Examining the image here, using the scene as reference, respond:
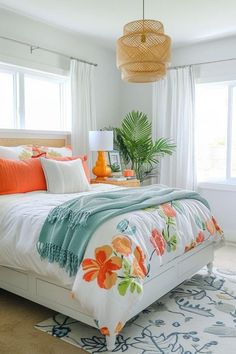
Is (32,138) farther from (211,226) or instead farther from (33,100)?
(211,226)

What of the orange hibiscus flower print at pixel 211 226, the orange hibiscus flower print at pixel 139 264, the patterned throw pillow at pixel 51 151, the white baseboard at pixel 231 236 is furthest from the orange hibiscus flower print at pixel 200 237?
the white baseboard at pixel 231 236

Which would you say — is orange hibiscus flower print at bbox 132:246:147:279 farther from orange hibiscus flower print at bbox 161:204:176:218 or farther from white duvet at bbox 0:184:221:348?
orange hibiscus flower print at bbox 161:204:176:218

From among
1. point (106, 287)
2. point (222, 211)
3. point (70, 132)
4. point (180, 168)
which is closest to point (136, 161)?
point (180, 168)

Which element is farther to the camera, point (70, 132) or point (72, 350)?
point (70, 132)

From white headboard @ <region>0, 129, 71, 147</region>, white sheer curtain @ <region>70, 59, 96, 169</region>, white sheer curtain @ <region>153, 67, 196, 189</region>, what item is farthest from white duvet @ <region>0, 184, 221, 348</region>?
white sheer curtain @ <region>153, 67, 196, 189</region>

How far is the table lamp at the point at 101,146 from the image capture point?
4105 mm

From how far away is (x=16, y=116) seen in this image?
12.8ft

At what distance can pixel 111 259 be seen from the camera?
193 centimetres

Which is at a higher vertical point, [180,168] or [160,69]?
[160,69]

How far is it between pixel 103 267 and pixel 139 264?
0.78 ft

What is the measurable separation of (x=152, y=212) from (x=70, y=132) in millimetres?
2231

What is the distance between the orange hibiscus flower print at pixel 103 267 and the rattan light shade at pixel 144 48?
148 centimetres

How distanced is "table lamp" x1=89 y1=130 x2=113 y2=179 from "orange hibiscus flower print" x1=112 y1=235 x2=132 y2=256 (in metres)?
2.20

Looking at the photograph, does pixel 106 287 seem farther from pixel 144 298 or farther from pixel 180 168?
pixel 180 168
